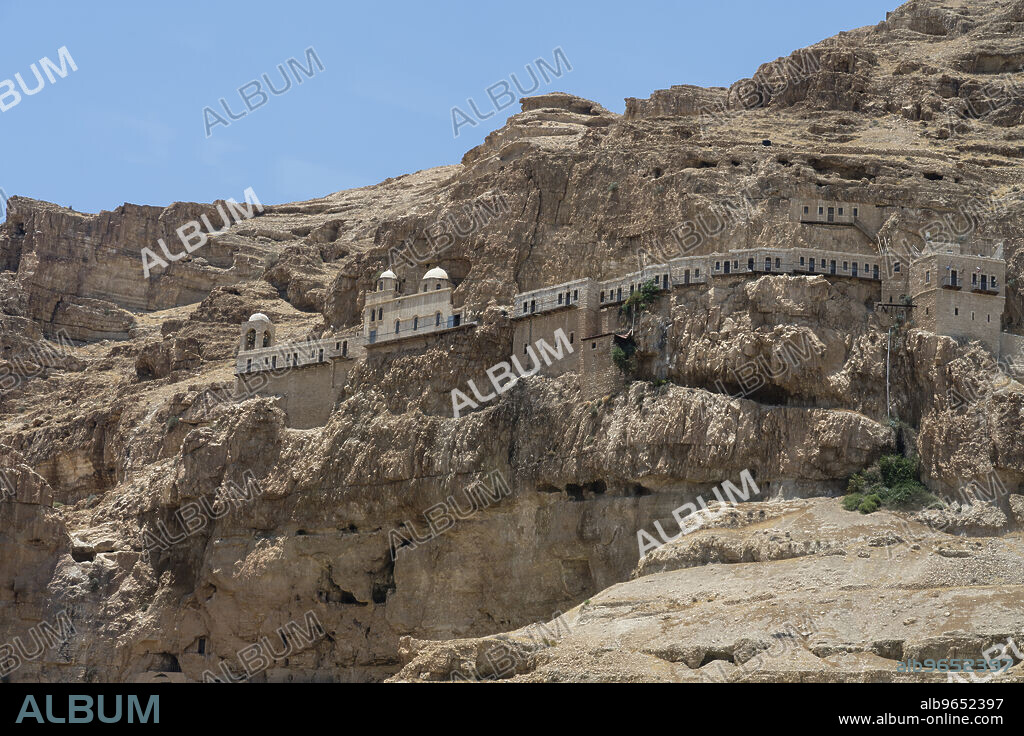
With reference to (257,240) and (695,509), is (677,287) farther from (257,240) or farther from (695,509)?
(257,240)

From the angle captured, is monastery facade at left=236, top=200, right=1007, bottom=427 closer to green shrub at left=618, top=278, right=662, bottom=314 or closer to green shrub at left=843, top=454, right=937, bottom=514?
green shrub at left=618, top=278, right=662, bottom=314

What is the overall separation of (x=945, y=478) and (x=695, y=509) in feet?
35.2

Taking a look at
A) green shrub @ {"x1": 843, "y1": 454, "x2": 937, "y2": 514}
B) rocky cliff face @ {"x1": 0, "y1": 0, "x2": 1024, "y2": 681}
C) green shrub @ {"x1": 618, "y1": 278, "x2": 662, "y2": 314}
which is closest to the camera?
rocky cliff face @ {"x1": 0, "y1": 0, "x2": 1024, "y2": 681}

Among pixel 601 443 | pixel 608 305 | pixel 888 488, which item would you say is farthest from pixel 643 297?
pixel 888 488

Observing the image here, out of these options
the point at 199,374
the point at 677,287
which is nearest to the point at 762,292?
the point at 677,287

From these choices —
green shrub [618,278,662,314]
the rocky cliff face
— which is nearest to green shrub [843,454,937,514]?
the rocky cliff face

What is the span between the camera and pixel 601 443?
3317 inches

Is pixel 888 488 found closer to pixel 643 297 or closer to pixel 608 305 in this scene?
pixel 643 297

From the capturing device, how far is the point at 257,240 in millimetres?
136250

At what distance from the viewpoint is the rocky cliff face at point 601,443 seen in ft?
246

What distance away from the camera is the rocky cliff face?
75.0m

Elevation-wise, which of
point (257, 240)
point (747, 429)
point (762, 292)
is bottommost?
point (747, 429)

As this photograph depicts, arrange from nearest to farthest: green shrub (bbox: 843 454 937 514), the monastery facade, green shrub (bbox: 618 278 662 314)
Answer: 1. green shrub (bbox: 843 454 937 514)
2. the monastery facade
3. green shrub (bbox: 618 278 662 314)

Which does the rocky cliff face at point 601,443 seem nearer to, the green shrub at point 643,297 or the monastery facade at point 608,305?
the green shrub at point 643,297
